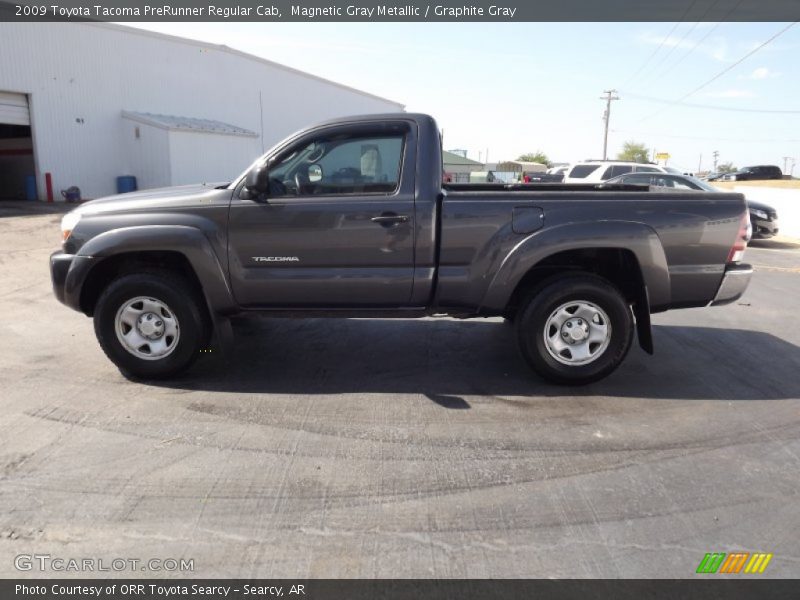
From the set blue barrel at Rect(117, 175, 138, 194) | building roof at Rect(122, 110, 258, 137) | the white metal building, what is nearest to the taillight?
the white metal building

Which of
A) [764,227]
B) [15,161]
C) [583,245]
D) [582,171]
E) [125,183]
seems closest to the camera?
[583,245]

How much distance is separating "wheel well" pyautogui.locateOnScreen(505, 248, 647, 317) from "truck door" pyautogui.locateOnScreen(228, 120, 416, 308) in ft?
3.13

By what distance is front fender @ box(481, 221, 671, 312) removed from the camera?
432 cm

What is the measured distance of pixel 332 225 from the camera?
4.42m

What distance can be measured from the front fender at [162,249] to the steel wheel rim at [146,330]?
0.38 m

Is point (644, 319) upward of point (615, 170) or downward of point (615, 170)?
downward

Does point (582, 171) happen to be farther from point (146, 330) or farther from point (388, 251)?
point (146, 330)

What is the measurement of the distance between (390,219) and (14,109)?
22.3m

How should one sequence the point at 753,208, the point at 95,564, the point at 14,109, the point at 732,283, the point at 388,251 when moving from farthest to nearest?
1. the point at 14,109
2. the point at 753,208
3. the point at 732,283
4. the point at 388,251
5. the point at 95,564

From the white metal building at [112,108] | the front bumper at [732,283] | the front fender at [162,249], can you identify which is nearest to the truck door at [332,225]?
the front fender at [162,249]

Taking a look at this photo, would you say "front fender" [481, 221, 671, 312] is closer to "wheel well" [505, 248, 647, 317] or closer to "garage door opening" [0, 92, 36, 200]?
"wheel well" [505, 248, 647, 317]

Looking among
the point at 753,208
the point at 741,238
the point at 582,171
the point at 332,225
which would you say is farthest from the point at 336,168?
Result: the point at 582,171

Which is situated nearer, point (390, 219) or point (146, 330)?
point (390, 219)

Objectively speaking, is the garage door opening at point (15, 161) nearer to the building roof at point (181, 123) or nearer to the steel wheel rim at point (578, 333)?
the building roof at point (181, 123)
